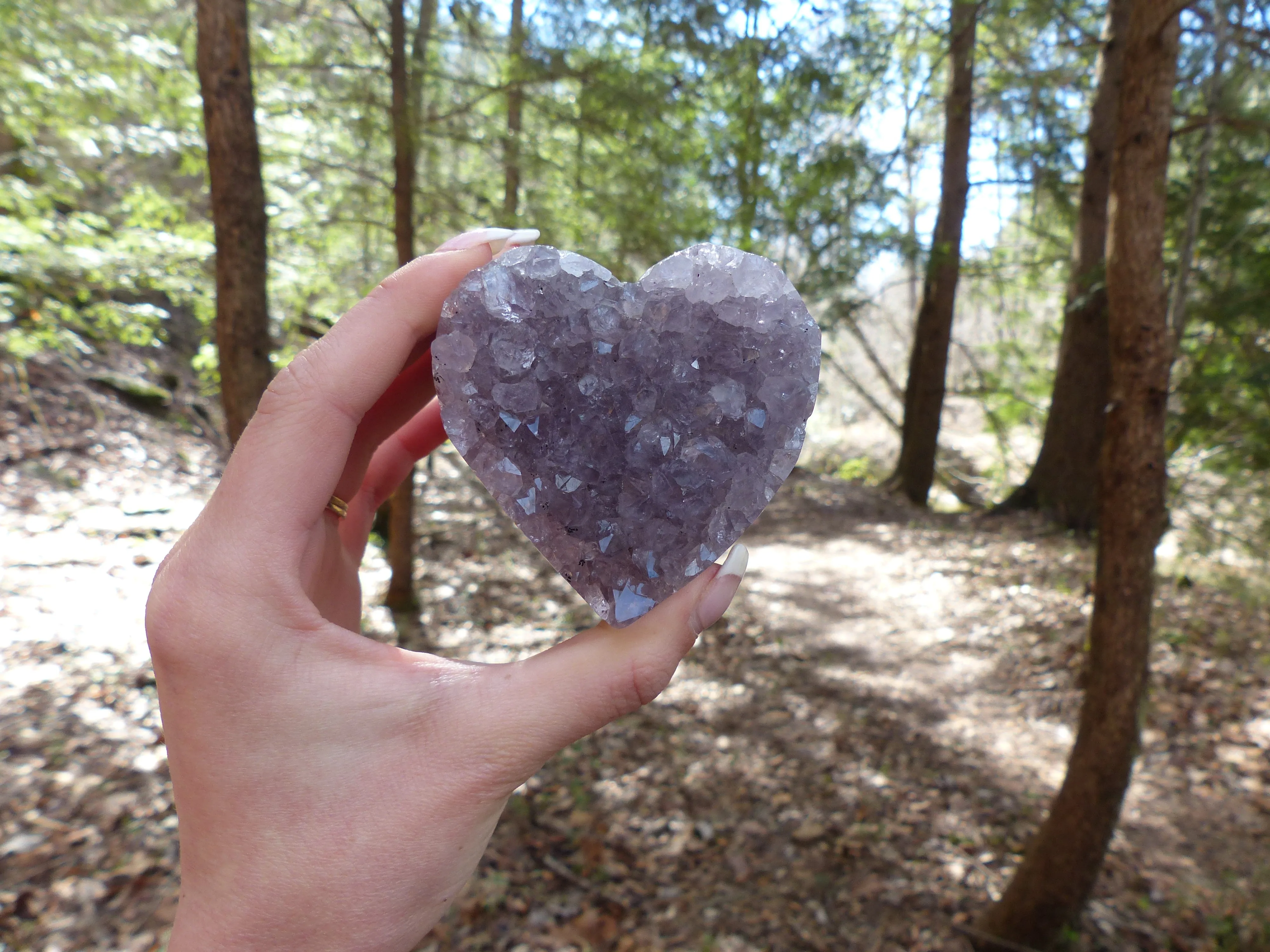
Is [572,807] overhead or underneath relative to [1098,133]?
underneath

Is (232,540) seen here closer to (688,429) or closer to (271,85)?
(688,429)

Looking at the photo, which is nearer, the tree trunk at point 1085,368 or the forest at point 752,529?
the forest at point 752,529

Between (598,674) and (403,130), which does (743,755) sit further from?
(403,130)

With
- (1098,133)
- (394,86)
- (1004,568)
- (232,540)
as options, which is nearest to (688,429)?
(232,540)

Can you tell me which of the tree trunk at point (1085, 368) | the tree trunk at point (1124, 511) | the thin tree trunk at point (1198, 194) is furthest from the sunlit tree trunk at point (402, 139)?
the tree trunk at point (1085, 368)

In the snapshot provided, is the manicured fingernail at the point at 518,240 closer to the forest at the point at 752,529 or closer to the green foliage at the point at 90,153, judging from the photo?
the forest at the point at 752,529

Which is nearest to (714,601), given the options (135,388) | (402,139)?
(402,139)

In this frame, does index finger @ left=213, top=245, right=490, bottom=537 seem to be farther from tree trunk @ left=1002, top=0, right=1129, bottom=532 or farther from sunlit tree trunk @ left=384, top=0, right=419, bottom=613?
tree trunk @ left=1002, top=0, right=1129, bottom=532
